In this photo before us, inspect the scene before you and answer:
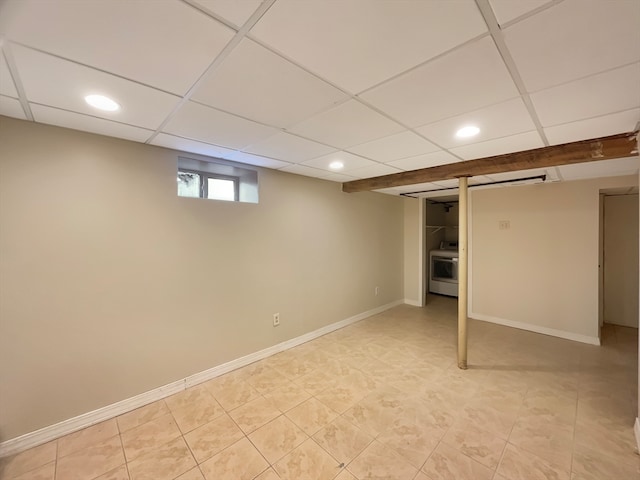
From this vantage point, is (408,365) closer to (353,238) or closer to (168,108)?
(353,238)

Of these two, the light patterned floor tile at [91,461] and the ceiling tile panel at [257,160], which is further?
the ceiling tile panel at [257,160]

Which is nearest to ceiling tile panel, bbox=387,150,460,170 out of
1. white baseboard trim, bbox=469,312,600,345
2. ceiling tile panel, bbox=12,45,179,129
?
ceiling tile panel, bbox=12,45,179,129

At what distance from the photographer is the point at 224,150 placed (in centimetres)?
254

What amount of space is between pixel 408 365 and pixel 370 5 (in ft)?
10.7

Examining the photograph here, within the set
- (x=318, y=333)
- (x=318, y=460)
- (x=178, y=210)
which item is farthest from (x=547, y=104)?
(x=318, y=333)

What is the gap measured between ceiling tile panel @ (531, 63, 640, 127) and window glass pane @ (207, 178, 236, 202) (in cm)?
281

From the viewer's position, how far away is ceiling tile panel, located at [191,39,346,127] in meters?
1.21

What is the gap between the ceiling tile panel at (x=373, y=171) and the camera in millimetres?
3180

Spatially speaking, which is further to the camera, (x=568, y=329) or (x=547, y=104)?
(x=568, y=329)

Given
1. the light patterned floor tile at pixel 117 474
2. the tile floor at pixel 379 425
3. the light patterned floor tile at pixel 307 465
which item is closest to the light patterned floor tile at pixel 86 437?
the tile floor at pixel 379 425

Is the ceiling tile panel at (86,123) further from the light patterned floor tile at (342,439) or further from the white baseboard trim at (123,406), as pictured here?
the light patterned floor tile at (342,439)

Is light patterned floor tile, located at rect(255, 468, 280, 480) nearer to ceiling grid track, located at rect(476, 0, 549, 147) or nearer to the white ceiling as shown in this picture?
the white ceiling

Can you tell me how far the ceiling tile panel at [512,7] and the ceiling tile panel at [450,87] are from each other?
0.38ft

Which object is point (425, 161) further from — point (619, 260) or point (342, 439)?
point (619, 260)
